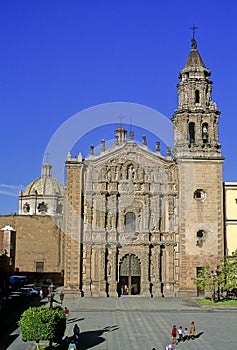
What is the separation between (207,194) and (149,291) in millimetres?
8867

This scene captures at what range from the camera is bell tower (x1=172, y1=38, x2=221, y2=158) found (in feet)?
139

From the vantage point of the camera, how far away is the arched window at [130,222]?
140ft

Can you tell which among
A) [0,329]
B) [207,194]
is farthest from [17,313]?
[207,194]

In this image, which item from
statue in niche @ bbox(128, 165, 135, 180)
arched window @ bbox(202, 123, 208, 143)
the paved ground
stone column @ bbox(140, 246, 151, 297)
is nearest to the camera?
the paved ground

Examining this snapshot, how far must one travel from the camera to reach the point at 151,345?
23.0 m

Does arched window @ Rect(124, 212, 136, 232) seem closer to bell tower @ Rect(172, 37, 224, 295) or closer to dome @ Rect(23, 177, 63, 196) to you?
bell tower @ Rect(172, 37, 224, 295)

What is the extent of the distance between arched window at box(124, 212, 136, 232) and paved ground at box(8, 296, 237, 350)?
5424mm

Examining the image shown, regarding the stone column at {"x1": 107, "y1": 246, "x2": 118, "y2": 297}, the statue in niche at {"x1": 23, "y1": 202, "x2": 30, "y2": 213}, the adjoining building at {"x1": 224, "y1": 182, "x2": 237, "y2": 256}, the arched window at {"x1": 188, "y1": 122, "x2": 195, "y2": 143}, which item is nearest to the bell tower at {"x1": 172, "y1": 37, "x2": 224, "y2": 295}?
the arched window at {"x1": 188, "y1": 122, "x2": 195, "y2": 143}

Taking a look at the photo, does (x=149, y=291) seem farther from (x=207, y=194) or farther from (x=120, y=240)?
(x=207, y=194)

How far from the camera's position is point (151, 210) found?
4306cm

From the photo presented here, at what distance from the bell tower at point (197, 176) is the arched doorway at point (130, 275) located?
3.37 meters

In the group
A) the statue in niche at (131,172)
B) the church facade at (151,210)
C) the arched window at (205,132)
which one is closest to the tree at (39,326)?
the church facade at (151,210)

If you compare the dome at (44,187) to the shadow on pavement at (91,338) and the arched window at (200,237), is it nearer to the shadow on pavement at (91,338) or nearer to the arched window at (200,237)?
the arched window at (200,237)

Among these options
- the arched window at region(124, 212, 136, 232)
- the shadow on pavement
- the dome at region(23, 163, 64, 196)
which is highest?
the dome at region(23, 163, 64, 196)
